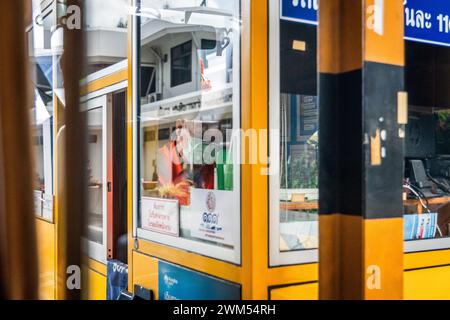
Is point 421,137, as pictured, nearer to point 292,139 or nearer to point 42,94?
point 292,139

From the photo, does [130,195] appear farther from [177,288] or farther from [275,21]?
[275,21]

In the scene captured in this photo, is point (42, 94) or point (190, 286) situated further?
point (190, 286)

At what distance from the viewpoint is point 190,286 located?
1.92 metres

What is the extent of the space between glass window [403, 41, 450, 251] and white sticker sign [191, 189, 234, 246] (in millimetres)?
926

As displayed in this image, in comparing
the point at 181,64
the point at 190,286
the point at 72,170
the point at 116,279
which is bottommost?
the point at 116,279

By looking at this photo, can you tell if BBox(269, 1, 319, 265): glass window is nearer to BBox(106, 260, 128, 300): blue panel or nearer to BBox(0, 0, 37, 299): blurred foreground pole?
BBox(0, 0, 37, 299): blurred foreground pole

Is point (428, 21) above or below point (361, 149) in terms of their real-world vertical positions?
above

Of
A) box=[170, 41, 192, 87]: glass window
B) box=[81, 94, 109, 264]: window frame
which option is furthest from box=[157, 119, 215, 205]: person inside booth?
box=[81, 94, 109, 264]: window frame

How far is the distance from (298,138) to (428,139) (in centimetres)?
105

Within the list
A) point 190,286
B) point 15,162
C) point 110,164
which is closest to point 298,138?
point 190,286

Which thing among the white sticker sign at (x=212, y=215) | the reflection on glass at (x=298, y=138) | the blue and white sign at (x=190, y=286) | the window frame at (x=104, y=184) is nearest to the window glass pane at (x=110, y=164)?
the window frame at (x=104, y=184)

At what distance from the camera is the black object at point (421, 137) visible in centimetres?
247

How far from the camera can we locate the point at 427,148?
252 cm

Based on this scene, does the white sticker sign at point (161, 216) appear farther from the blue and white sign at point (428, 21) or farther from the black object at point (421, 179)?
the blue and white sign at point (428, 21)
